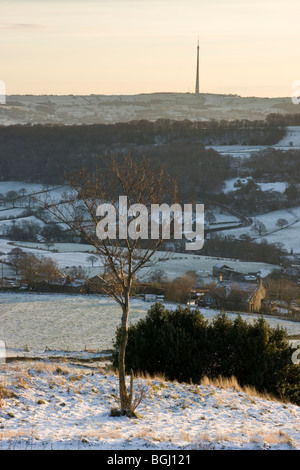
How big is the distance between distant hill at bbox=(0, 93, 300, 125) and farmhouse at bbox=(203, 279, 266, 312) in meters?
92.0

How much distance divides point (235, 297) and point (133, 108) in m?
116

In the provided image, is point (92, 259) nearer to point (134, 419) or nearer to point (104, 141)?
point (134, 419)

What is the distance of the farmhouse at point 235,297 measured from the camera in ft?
101

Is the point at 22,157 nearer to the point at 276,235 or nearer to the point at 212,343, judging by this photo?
the point at 276,235

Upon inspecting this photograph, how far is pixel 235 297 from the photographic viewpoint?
31.1 meters

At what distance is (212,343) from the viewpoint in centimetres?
1272

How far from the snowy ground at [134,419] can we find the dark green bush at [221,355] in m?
0.89

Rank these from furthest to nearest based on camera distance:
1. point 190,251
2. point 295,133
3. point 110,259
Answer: point 295,133, point 190,251, point 110,259

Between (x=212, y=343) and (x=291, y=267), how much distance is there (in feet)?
104

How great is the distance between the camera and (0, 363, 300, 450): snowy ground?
7.45 metres

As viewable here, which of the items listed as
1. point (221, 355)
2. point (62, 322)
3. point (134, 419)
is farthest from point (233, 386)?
point (62, 322)

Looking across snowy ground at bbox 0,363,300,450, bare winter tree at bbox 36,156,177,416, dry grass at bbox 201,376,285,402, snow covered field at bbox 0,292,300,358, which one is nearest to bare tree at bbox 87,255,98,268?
snow covered field at bbox 0,292,300,358

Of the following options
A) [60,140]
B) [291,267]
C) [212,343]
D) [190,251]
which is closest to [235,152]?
[60,140]

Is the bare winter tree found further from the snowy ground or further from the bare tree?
the bare tree
